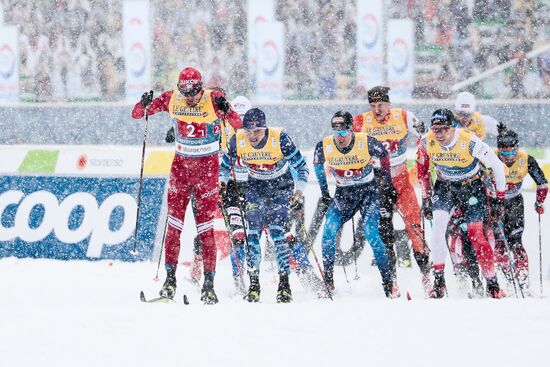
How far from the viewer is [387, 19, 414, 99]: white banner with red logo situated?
15234 mm

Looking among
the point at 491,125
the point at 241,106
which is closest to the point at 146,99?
the point at 241,106

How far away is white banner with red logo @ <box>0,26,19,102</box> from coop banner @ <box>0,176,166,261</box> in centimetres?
627

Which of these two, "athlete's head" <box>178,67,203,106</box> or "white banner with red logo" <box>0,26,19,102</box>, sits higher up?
"athlete's head" <box>178,67,203,106</box>

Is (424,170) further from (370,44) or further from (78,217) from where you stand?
(370,44)

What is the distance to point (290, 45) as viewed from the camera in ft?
53.5

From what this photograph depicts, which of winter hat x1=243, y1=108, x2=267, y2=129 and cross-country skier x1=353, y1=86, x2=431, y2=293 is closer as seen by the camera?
winter hat x1=243, y1=108, x2=267, y2=129

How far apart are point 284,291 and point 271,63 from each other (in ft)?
28.9

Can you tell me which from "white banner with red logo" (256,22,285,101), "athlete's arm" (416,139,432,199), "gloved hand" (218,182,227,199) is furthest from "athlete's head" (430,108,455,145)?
"white banner with red logo" (256,22,285,101)

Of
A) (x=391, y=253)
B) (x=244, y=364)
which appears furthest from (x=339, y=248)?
(x=244, y=364)

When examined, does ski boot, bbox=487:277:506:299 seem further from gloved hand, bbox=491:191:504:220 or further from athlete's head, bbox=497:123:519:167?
athlete's head, bbox=497:123:519:167

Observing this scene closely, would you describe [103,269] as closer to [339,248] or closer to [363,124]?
[339,248]

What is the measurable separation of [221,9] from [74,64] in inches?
114

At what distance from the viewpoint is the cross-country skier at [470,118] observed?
9930mm

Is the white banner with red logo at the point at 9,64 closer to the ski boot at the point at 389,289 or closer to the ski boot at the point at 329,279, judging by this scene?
the ski boot at the point at 329,279
